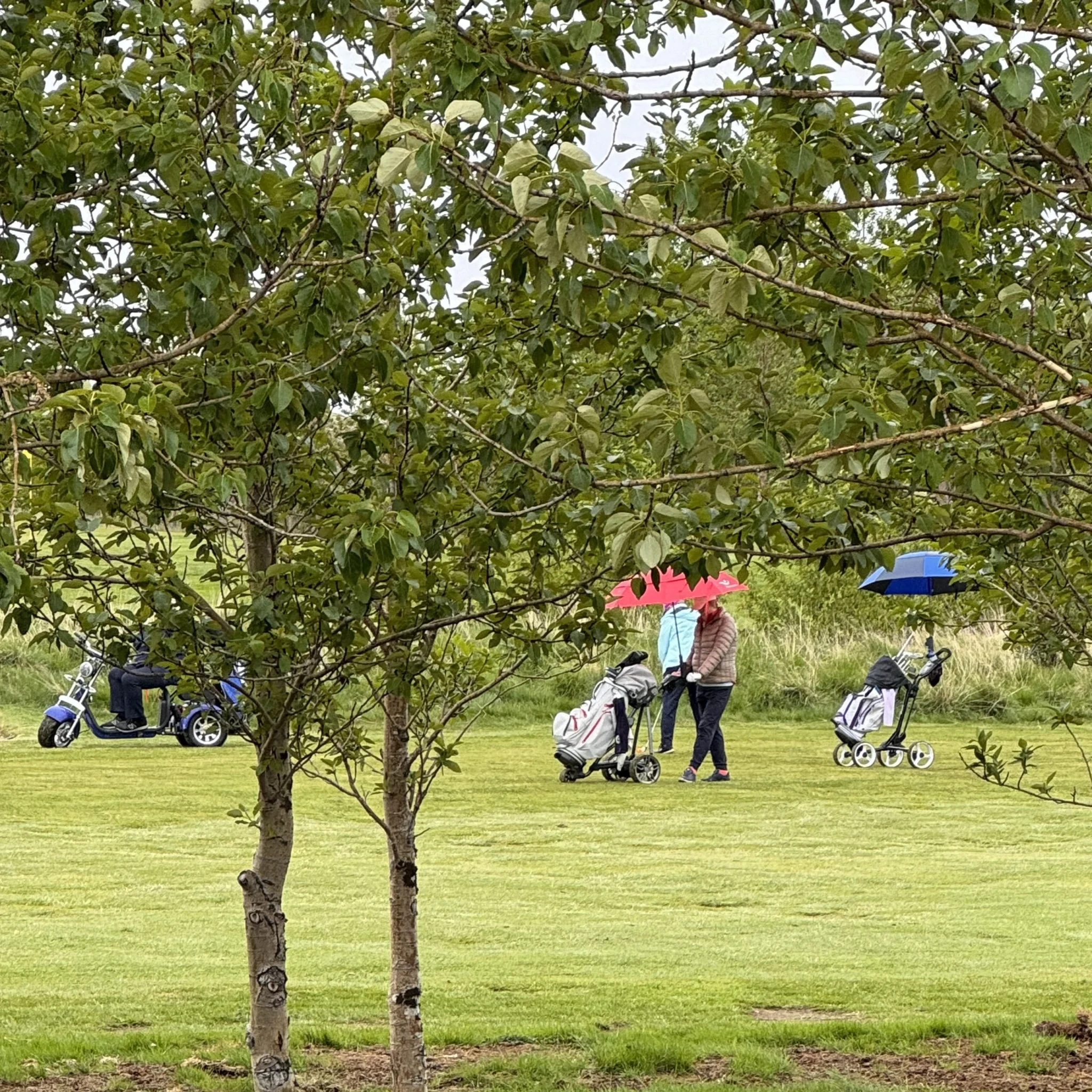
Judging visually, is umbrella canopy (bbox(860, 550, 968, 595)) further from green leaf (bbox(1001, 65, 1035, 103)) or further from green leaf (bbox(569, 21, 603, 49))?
green leaf (bbox(1001, 65, 1035, 103))

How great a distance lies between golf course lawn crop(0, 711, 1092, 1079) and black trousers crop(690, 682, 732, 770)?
19.4 inches

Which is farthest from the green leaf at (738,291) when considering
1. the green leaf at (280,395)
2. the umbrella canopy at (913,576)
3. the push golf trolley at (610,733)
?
the push golf trolley at (610,733)

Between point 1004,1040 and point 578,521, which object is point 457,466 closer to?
point 578,521

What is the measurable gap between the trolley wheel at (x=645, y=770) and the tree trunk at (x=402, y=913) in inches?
451

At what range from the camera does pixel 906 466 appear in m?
5.30

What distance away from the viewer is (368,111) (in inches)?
128

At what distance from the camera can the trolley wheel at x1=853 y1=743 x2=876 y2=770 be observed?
1962cm

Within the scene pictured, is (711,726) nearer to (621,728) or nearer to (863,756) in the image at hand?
(621,728)

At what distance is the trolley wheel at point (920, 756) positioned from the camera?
1986 centimetres

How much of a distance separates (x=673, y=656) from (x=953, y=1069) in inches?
499

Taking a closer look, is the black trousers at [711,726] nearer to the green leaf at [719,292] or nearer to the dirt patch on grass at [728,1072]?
the dirt patch on grass at [728,1072]

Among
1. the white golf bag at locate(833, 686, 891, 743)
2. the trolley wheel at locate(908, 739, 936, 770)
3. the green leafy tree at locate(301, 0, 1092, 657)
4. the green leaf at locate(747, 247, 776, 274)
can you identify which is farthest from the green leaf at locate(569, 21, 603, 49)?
the trolley wheel at locate(908, 739, 936, 770)

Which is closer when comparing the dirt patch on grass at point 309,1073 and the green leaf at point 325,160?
the green leaf at point 325,160

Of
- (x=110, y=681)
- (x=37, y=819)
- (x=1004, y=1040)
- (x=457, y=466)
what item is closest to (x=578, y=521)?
(x=457, y=466)
